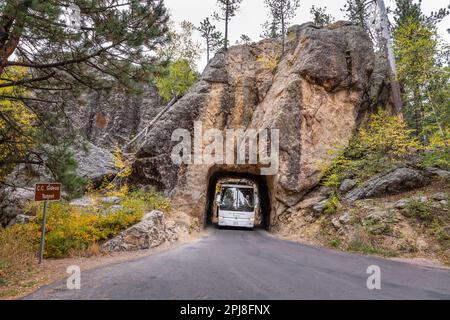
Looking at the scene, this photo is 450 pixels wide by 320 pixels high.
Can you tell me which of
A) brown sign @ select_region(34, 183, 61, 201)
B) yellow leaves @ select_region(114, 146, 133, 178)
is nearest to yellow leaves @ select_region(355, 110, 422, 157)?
brown sign @ select_region(34, 183, 61, 201)

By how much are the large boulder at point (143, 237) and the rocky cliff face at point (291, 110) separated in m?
4.49

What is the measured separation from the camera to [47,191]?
6430 mm

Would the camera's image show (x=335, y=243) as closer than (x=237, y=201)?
Yes

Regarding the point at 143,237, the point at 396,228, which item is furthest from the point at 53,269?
the point at 396,228

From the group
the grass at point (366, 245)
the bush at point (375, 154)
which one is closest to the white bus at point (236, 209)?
the bush at point (375, 154)

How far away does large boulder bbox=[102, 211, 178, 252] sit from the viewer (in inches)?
325

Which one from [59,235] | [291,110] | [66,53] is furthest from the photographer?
[291,110]

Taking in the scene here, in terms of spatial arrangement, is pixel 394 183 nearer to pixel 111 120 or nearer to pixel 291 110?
pixel 291 110

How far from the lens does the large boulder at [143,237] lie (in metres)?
8.27

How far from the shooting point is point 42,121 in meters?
6.84

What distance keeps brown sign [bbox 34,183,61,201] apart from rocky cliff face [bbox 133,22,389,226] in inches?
324

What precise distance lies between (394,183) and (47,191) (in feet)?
37.8

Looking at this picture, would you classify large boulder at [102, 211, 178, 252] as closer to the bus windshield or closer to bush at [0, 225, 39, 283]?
bush at [0, 225, 39, 283]

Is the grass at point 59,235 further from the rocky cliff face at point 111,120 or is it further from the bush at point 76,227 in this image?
the rocky cliff face at point 111,120
